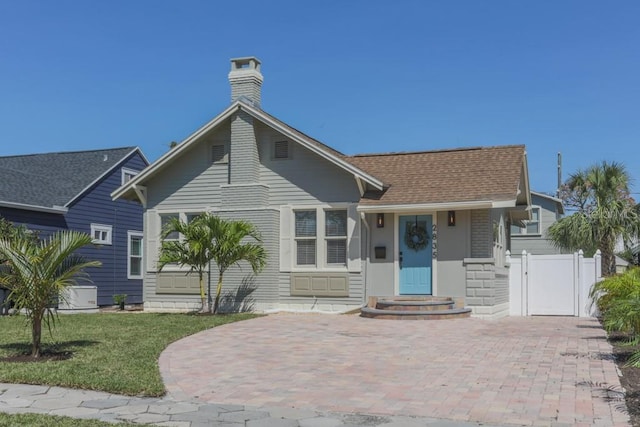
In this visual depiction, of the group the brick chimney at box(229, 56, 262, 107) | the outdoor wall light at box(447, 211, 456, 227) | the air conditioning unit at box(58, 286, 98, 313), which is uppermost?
the brick chimney at box(229, 56, 262, 107)

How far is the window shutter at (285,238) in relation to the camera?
711 inches

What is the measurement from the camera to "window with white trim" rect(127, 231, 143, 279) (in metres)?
27.3

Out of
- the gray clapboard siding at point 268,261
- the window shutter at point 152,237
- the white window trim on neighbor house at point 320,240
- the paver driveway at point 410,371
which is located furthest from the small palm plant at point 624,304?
the window shutter at point 152,237

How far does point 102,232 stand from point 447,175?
14689 mm

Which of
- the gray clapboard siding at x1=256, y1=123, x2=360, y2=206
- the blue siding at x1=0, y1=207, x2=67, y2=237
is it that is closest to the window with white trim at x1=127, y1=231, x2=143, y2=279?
the blue siding at x1=0, y1=207, x2=67, y2=237

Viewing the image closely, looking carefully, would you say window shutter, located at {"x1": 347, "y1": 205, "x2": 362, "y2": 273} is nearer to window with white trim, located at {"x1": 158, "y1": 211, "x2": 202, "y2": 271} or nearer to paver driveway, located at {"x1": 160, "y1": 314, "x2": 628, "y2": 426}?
paver driveway, located at {"x1": 160, "y1": 314, "x2": 628, "y2": 426}

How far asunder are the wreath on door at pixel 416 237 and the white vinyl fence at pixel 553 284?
272 centimetres

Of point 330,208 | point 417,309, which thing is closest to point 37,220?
point 330,208

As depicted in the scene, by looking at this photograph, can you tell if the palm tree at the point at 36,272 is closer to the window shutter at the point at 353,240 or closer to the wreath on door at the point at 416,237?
the window shutter at the point at 353,240

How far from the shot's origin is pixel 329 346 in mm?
11125

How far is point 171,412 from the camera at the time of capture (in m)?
6.59

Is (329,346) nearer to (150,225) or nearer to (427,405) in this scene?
(427,405)

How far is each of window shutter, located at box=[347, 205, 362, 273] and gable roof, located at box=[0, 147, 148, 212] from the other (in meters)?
11.0

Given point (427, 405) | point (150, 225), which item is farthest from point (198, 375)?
point (150, 225)
